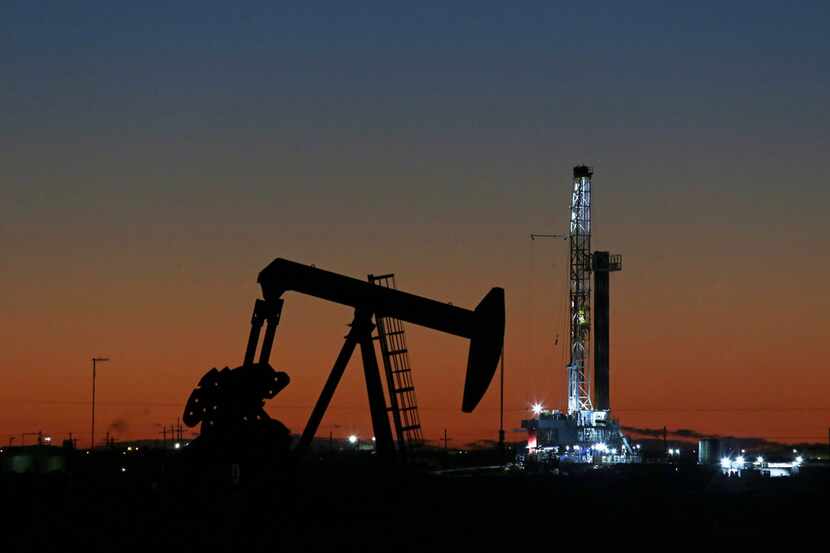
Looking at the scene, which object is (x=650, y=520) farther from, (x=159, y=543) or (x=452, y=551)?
(x=159, y=543)

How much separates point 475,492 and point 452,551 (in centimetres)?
1829

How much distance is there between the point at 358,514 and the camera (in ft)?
128

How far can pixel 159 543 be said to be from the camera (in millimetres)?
31469

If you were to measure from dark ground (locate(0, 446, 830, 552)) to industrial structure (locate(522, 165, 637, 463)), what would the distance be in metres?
65.9

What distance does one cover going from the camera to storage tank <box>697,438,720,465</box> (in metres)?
116

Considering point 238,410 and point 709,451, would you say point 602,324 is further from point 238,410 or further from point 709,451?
point 238,410

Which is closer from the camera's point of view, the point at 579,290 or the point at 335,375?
the point at 335,375

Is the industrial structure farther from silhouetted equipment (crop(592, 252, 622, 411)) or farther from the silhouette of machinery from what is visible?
the silhouette of machinery

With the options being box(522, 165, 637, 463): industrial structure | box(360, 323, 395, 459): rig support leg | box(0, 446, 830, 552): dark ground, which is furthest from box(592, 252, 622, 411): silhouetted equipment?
box(360, 323, 395, 459): rig support leg

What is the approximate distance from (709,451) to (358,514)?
82.9 m

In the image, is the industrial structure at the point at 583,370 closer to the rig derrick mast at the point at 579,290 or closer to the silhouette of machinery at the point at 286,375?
the rig derrick mast at the point at 579,290

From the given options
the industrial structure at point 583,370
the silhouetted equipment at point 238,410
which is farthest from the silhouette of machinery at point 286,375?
the industrial structure at point 583,370

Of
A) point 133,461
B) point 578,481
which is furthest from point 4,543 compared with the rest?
point 133,461

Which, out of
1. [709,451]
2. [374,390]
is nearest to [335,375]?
[374,390]
